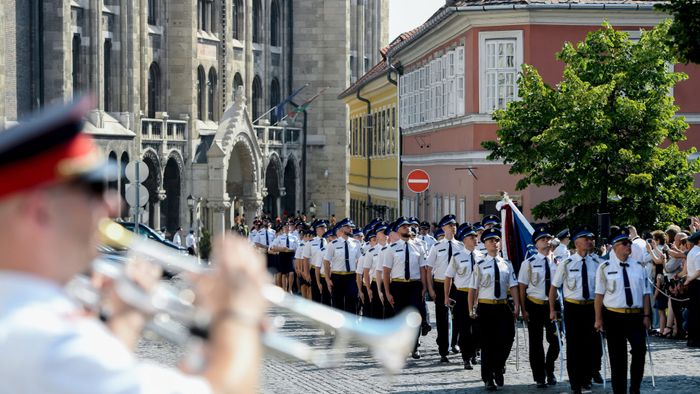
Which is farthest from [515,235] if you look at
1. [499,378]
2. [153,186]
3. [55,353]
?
[153,186]

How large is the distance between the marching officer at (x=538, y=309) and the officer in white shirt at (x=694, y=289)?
4456 millimetres

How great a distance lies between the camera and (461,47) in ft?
129

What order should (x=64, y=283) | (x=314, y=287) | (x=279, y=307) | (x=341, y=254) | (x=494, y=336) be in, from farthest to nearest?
(x=314, y=287), (x=341, y=254), (x=494, y=336), (x=279, y=307), (x=64, y=283)

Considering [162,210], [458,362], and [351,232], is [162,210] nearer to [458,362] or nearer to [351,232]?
[351,232]

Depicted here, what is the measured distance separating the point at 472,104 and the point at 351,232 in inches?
463

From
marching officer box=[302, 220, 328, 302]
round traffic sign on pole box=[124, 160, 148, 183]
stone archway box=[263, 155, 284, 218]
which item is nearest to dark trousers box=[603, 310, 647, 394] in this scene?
marching officer box=[302, 220, 328, 302]

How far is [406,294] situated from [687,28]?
5.96m

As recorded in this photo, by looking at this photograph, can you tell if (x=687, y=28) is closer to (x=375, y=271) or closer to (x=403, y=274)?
(x=403, y=274)

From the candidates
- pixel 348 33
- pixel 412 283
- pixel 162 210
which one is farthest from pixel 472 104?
pixel 348 33

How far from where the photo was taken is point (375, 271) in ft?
73.6

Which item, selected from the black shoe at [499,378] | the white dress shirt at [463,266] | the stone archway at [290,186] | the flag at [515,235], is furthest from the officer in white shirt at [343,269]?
the stone archway at [290,186]

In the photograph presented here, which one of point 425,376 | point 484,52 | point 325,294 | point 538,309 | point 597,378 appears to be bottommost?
point 325,294

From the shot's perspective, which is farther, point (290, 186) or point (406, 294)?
point (290, 186)

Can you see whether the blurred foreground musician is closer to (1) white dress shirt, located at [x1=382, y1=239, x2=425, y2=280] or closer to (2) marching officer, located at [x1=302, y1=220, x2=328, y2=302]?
(1) white dress shirt, located at [x1=382, y1=239, x2=425, y2=280]
